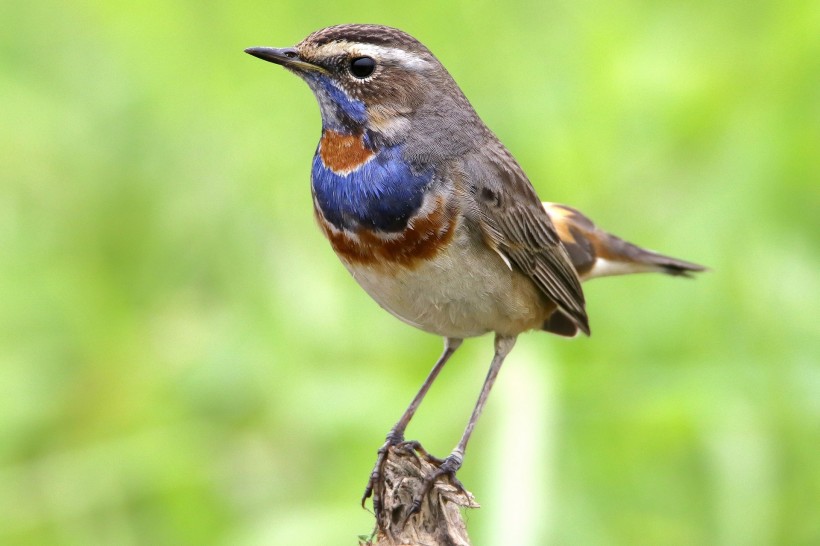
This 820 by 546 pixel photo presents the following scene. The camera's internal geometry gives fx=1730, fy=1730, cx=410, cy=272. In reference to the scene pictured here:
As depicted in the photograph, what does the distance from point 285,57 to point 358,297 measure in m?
2.30

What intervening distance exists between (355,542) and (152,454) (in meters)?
1.09

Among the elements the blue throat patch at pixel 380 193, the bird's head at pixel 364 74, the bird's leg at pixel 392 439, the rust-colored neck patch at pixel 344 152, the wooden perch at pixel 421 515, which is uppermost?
the bird's head at pixel 364 74

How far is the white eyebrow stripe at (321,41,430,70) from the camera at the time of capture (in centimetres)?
550

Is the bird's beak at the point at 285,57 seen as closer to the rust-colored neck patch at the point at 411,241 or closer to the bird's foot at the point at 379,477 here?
the rust-colored neck patch at the point at 411,241

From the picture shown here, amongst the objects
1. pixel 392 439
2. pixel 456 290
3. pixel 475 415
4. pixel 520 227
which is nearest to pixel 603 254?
pixel 520 227

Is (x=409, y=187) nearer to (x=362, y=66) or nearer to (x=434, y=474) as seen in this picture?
(x=362, y=66)

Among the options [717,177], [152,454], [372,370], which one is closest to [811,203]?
[717,177]

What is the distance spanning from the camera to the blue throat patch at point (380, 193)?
18.2 ft

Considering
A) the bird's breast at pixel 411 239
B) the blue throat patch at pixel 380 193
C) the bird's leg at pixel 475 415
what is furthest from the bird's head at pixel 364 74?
the bird's leg at pixel 475 415

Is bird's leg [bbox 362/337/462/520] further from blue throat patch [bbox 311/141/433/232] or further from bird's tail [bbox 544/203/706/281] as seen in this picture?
→ blue throat patch [bbox 311/141/433/232]

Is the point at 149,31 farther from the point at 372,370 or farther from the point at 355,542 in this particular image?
the point at 355,542

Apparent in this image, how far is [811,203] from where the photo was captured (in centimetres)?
729

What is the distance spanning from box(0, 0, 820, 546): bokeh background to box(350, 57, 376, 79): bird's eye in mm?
1639

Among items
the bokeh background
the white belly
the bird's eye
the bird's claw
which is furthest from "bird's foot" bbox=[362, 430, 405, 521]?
the bird's eye
